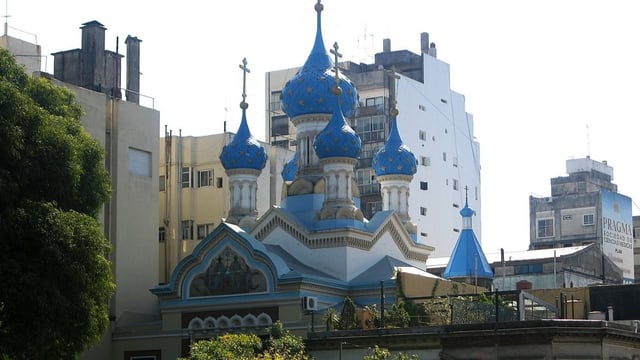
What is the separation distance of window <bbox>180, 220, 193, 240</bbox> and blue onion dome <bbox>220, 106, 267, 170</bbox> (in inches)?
390

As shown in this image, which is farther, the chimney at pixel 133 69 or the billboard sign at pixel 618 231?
the billboard sign at pixel 618 231

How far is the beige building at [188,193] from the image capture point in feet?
180

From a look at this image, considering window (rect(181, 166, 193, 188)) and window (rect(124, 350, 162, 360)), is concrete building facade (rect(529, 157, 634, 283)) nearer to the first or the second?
window (rect(181, 166, 193, 188))

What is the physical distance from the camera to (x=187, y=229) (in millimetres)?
55469

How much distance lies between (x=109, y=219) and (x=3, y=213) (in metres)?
17.8

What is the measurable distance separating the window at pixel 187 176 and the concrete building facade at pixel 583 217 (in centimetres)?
2648

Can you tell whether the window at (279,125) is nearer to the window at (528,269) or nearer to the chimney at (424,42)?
the chimney at (424,42)

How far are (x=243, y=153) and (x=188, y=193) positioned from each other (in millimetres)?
10695

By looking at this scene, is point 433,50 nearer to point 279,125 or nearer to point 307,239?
point 279,125

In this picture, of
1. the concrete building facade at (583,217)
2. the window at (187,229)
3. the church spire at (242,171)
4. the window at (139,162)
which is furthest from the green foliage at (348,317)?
the concrete building facade at (583,217)

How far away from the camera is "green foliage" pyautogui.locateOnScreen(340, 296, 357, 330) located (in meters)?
34.8

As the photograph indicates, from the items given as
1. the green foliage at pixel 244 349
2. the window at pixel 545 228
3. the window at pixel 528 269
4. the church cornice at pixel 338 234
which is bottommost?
the green foliage at pixel 244 349

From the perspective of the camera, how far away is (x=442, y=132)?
7606cm

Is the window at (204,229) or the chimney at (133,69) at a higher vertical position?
the chimney at (133,69)
